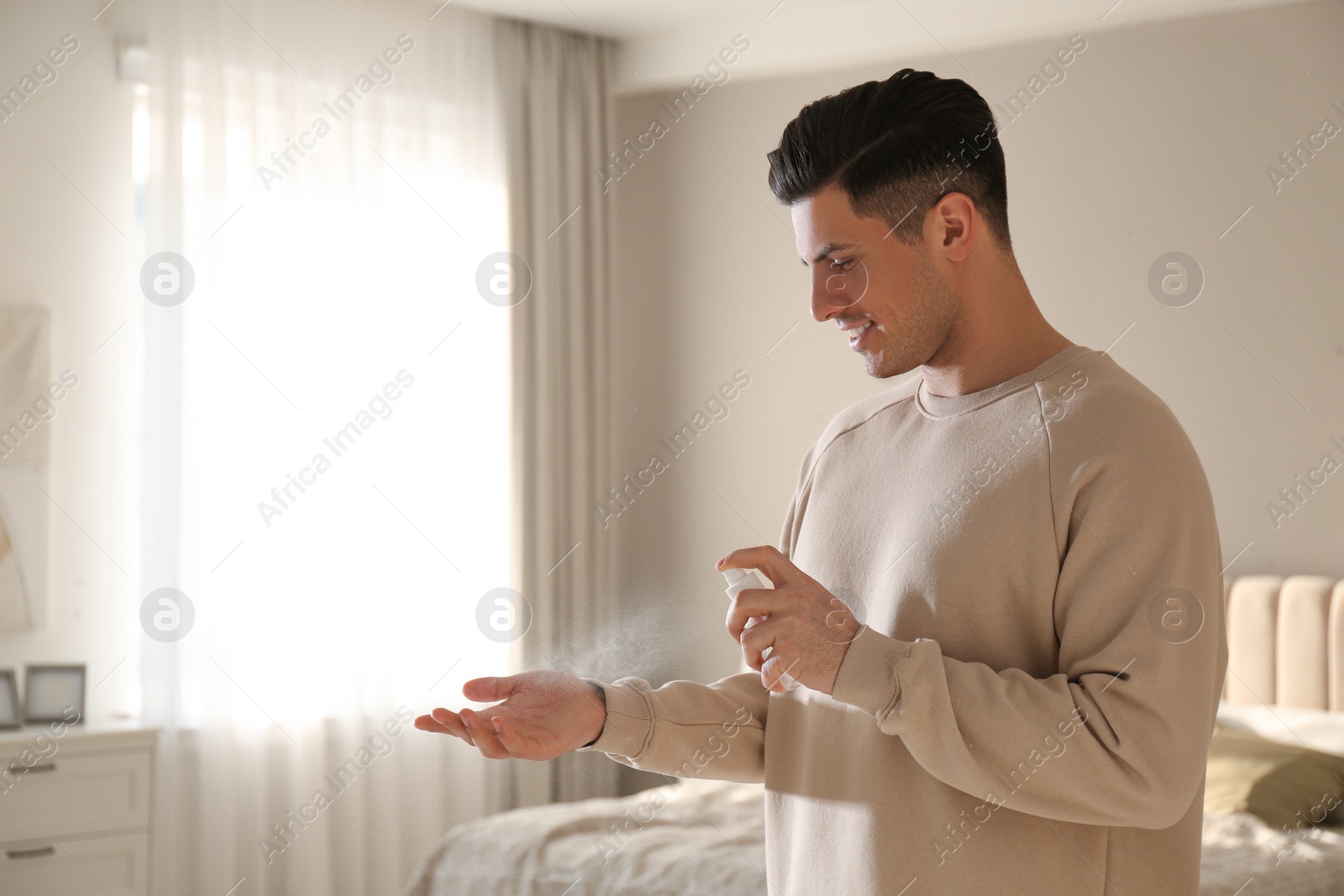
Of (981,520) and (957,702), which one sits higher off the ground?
(981,520)

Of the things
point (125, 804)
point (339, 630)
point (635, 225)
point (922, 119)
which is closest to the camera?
point (922, 119)

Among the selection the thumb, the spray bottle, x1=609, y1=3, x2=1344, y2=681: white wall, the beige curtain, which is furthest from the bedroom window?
the spray bottle

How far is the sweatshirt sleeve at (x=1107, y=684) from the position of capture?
1056 mm

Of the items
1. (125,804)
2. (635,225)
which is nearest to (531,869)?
(125,804)

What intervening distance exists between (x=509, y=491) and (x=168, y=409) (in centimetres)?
135

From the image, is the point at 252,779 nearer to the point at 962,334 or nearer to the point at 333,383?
the point at 333,383

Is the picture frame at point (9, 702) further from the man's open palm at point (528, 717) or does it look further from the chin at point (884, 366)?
the chin at point (884, 366)

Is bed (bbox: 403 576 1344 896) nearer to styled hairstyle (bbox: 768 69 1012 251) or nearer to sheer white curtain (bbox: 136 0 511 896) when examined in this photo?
sheer white curtain (bbox: 136 0 511 896)

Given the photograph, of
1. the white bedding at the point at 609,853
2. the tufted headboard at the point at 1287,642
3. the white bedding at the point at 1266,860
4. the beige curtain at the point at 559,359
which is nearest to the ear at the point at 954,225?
the white bedding at the point at 609,853

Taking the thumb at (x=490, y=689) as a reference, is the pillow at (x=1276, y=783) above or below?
below

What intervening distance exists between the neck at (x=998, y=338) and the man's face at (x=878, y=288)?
0.02 metres

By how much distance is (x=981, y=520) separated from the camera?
119 centimetres

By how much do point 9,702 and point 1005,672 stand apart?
3463 mm

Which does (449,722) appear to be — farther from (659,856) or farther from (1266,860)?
(1266,860)
